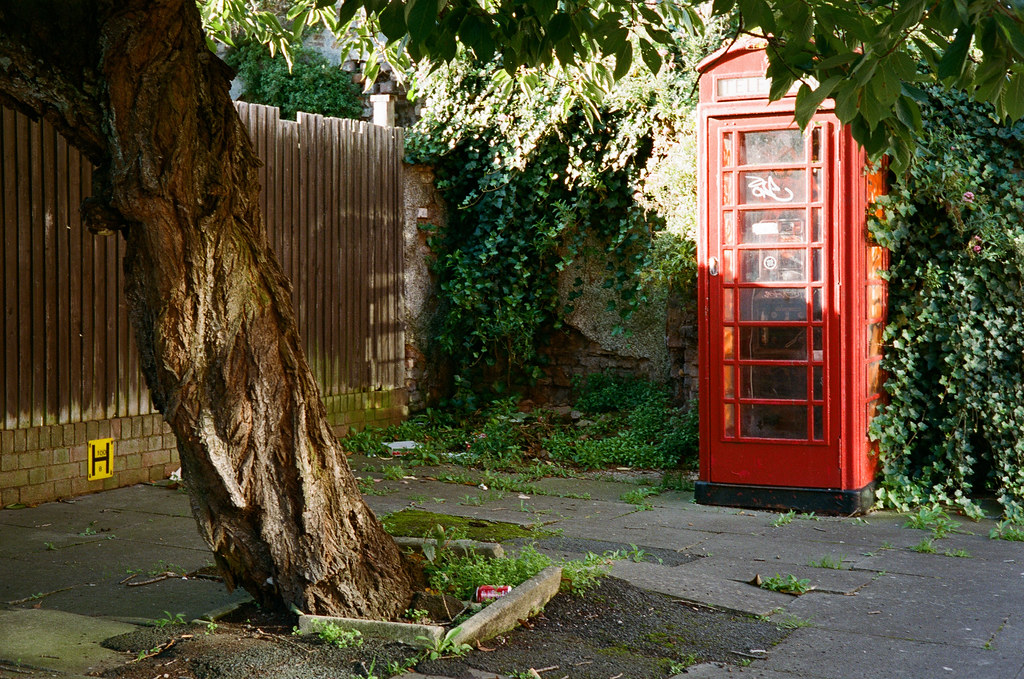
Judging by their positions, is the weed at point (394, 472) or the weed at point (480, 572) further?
the weed at point (394, 472)

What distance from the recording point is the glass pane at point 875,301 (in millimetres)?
6633

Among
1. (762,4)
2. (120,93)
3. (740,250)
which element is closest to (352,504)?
(120,93)

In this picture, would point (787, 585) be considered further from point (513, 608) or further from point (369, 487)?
point (369, 487)

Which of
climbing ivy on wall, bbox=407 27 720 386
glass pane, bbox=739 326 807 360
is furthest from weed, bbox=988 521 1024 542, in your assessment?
climbing ivy on wall, bbox=407 27 720 386

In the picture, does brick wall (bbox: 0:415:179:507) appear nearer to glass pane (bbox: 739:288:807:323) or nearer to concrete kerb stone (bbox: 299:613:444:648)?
concrete kerb stone (bbox: 299:613:444:648)

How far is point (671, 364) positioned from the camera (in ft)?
29.1

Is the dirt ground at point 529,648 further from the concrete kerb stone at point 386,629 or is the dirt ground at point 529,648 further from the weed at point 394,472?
the weed at point 394,472

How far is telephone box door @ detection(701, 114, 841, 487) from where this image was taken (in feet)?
21.3

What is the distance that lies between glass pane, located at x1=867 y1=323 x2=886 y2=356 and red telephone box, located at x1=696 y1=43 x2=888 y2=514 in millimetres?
13

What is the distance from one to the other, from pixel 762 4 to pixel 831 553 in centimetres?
328

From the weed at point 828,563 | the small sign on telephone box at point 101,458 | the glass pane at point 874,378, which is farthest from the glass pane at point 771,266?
the small sign on telephone box at point 101,458

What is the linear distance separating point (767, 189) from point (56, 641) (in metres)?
4.77

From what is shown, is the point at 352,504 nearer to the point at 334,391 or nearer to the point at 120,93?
the point at 120,93

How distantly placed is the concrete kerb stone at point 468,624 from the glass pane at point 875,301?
3.42 metres
